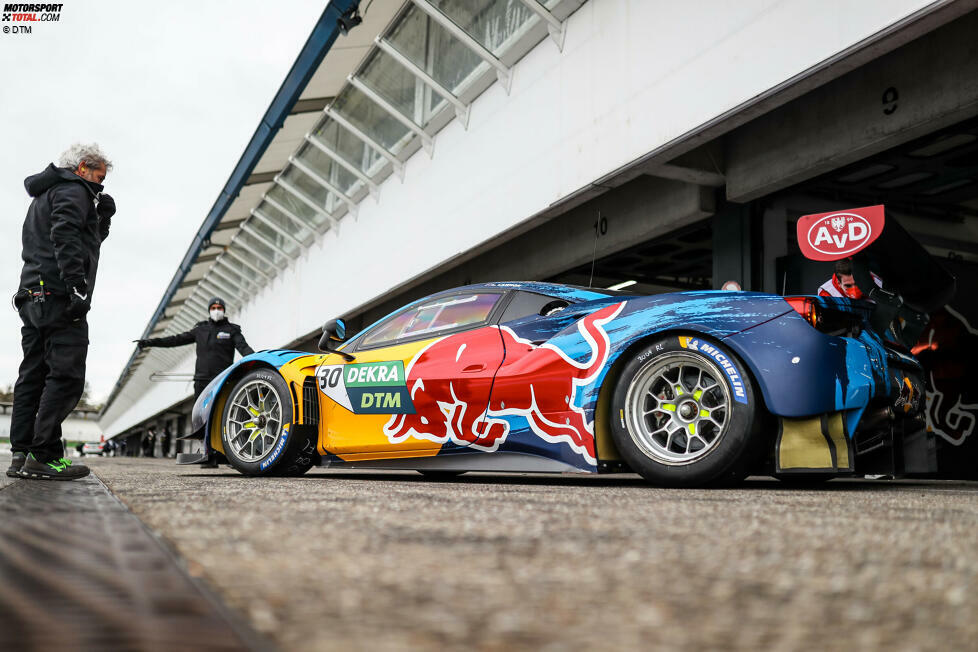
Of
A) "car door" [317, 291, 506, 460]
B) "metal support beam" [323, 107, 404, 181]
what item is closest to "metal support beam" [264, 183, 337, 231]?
"metal support beam" [323, 107, 404, 181]

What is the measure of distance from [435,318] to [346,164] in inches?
369

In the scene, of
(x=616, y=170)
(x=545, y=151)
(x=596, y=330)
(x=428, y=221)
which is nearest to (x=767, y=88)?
(x=616, y=170)

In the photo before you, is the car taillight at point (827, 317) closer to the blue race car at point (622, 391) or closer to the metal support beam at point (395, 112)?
the blue race car at point (622, 391)

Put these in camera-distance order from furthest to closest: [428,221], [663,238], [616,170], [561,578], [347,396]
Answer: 1. [428,221]
2. [663,238]
3. [616,170]
4. [347,396]
5. [561,578]

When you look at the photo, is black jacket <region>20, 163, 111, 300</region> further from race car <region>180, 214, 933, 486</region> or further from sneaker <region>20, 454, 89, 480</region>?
race car <region>180, 214, 933, 486</region>

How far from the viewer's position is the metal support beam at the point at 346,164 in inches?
540

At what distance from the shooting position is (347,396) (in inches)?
201

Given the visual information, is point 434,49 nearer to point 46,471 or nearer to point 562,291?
point 562,291

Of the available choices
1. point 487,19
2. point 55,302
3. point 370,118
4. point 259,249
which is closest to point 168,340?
point 55,302

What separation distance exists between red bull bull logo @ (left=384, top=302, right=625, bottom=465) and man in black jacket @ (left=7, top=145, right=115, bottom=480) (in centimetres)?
180

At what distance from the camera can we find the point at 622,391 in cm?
387

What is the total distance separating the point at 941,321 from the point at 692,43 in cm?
436

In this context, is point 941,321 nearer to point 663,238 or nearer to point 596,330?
point 663,238

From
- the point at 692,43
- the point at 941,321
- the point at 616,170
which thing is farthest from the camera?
the point at 941,321
